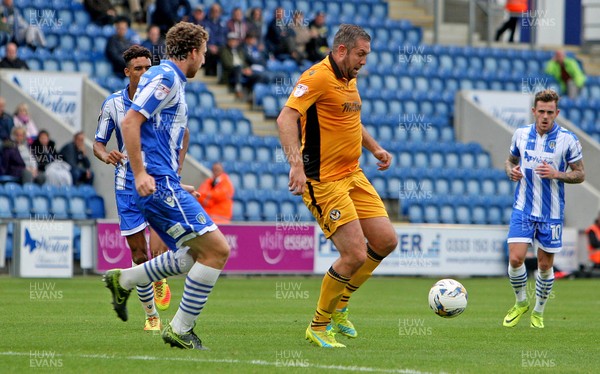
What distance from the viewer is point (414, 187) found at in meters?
24.7

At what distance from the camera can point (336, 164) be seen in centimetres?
970

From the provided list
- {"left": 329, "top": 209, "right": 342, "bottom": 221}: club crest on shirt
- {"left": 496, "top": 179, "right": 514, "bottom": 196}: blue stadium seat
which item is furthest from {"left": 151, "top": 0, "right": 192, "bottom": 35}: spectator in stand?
{"left": 329, "top": 209, "right": 342, "bottom": 221}: club crest on shirt

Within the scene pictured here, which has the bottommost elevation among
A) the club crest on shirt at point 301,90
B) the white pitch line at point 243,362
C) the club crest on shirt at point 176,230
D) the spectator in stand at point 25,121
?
the white pitch line at point 243,362

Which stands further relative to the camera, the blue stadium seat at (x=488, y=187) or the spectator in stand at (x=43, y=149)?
the blue stadium seat at (x=488, y=187)

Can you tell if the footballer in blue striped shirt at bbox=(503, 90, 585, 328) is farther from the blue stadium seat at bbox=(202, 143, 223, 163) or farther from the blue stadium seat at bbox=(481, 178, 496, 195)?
the blue stadium seat at bbox=(481, 178, 496, 195)

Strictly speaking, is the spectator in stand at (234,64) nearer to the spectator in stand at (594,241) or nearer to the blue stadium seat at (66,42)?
the blue stadium seat at (66,42)

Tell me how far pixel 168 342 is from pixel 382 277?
13838 mm

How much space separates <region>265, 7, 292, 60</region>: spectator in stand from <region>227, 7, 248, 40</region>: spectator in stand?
83 centimetres

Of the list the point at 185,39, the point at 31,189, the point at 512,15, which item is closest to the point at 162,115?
the point at 185,39

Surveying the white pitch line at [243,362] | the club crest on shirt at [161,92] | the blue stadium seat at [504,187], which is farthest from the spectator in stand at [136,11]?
the white pitch line at [243,362]

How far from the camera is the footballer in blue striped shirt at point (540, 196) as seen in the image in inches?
481

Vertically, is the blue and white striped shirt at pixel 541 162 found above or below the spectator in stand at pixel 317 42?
below

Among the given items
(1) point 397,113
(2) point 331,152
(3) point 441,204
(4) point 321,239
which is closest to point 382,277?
(4) point 321,239

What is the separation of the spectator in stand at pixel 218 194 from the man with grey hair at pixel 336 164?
11.1 metres
